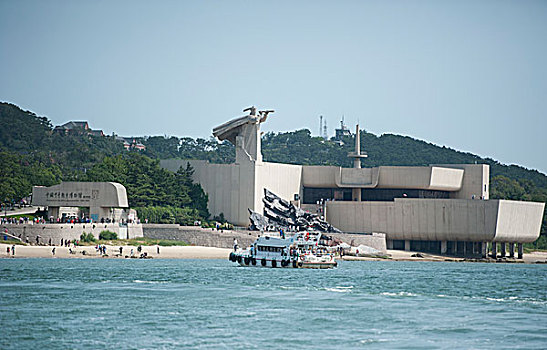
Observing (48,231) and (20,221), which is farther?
(20,221)

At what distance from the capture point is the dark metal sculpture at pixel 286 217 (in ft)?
369

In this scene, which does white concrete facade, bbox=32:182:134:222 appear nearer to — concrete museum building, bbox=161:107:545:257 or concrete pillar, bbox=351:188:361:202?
concrete museum building, bbox=161:107:545:257

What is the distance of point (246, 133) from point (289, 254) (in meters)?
33.8

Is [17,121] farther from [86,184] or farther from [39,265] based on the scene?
[39,265]

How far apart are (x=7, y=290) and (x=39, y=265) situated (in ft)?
66.6

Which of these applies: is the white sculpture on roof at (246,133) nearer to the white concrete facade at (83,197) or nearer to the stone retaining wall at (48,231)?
the white concrete facade at (83,197)

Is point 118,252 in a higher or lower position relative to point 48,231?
lower

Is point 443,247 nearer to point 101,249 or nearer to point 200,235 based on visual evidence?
point 200,235

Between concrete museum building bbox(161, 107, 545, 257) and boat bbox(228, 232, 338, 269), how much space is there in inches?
1089

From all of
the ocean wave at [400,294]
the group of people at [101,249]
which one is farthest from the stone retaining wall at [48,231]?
the ocean wave at [400,294]

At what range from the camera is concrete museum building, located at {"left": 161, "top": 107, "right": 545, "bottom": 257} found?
113188 mm

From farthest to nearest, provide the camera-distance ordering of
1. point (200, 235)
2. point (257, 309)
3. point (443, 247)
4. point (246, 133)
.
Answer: point (443, 247), point (246, 133), point (200, 235), point (257, 309)

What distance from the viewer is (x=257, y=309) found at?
171ft

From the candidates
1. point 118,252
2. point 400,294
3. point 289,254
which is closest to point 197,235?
point 118,252
